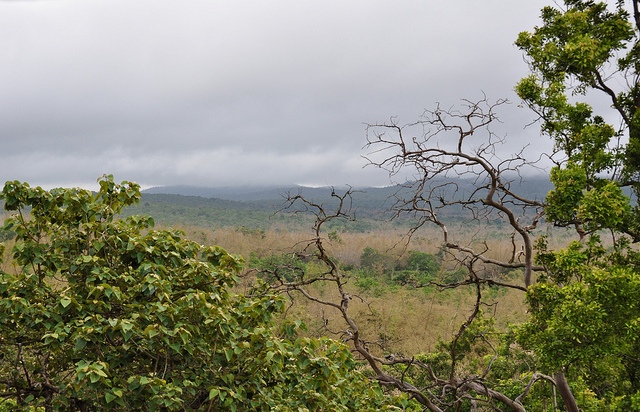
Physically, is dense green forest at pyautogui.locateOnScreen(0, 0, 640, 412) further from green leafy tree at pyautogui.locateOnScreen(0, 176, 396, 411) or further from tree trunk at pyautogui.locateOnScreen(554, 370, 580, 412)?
tree trunk at pyautogui.locateOnScreen(554, 370, 580, 412)

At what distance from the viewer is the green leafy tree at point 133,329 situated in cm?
504

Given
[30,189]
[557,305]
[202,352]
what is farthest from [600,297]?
[30,189]

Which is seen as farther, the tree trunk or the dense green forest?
the tree trunk

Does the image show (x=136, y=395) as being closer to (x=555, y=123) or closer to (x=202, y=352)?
(x=202, y=352)

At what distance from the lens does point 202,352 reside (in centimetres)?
550

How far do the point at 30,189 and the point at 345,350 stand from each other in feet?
12.3

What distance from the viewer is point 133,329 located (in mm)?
5074

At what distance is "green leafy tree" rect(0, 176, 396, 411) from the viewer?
5.04 meters

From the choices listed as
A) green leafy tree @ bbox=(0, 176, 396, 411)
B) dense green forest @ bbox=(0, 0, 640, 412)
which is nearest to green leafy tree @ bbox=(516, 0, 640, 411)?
dense green forest @ bbox=(0, 0, 640, 412)

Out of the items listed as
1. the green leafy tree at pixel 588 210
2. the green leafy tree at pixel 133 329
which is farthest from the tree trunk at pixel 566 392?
the green leafy tree at pixel 133 329

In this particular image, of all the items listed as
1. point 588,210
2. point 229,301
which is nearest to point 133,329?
point 229,301

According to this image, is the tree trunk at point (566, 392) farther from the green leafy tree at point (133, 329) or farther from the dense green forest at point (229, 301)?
the green leafy tree at point (133, 329)

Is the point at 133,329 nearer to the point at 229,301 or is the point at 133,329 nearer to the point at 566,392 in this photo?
the point at 229,301

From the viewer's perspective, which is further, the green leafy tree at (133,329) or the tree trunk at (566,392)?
the tree trunk at (566,392)
